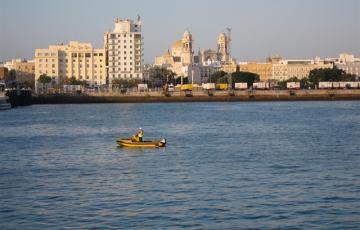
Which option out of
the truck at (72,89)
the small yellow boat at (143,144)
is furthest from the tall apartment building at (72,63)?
the small yellow boat at (143,144)

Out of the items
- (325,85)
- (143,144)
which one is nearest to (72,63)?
(325,85)

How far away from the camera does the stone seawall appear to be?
12344cm

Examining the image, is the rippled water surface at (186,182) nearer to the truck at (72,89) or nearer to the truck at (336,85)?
the truck at (72,89)

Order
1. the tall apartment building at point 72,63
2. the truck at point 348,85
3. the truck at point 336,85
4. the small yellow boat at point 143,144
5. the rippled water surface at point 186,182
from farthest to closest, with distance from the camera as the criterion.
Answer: the tall apartment building at point 72,63 < the truck at point 348,85 < the truck at point 336,85 < the small yellow boat at point 143,144 < the rippled water surface at point 186,182

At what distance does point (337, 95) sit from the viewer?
4902 inches

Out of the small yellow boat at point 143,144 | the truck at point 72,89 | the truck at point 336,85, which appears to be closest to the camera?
the small yellow boat at point 143,144

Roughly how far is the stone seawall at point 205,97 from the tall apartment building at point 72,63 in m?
39.8

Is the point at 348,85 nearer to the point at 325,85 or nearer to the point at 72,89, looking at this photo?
the point at 325,85

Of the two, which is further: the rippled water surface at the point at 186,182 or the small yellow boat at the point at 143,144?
the small yellow boat at the point at 143,144

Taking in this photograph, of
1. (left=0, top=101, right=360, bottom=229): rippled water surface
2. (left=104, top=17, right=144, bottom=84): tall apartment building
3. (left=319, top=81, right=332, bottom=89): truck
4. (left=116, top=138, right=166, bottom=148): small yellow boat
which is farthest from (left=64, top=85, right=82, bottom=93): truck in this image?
(left=116, top=138, right=166, bottom=148): small yellow boat

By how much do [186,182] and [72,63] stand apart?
14003cm

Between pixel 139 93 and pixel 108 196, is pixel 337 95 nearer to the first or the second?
pixel 139 93

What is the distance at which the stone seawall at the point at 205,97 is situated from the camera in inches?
4860

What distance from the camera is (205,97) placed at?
127188 millimetres
